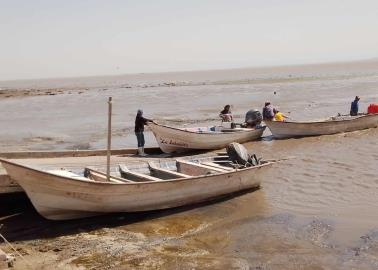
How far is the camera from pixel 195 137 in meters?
16.4

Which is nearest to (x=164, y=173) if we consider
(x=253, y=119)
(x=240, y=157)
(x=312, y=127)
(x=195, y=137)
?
(x=240, y=157)

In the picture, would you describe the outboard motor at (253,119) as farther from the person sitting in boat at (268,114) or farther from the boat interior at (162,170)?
the boat interior at (162,170)

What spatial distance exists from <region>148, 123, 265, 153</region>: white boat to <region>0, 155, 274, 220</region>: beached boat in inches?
152

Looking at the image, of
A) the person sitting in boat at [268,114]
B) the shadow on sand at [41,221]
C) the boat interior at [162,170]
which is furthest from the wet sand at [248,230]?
the person sitting in boat at [268,114]

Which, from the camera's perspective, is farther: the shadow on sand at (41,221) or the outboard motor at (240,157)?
the outboard motor at (240,157)

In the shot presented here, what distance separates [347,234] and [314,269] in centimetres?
167

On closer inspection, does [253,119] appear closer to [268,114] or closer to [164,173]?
[268,114]

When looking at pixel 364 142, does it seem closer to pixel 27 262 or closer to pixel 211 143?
pixel 211 143

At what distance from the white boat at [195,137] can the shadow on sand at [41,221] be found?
17.3 feet

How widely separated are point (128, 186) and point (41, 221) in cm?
203

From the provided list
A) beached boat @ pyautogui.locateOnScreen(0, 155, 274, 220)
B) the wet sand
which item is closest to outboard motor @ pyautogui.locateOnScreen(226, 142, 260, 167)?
beached boat @ pyautogui.locateOnScreen(0, 155, 274, 220)

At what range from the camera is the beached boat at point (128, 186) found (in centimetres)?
875

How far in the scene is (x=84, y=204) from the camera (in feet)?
30.0

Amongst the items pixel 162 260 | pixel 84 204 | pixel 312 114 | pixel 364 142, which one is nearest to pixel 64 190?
pixel 84 204
